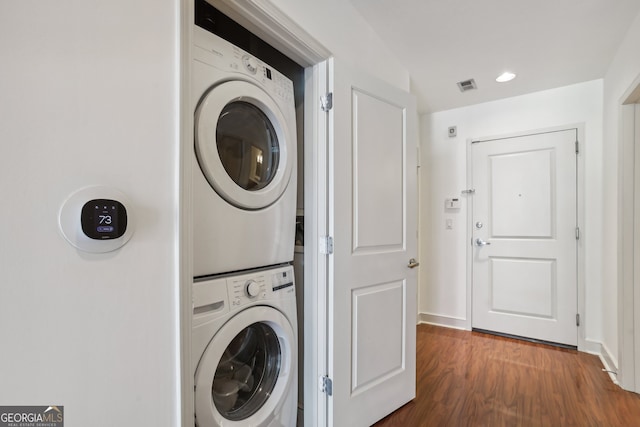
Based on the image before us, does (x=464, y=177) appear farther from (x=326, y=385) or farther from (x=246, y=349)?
(x=246, y=349)

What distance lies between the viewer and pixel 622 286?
203 centimetres

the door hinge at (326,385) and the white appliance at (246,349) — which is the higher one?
the white appliance at (246,349)

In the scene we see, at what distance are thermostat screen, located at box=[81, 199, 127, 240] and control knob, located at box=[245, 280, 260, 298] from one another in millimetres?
583

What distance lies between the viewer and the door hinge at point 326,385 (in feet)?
4.77

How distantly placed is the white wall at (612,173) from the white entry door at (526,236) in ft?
0.85

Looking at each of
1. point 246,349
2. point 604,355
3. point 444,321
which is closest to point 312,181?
point 246,349

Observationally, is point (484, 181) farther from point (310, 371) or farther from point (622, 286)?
point (310, 371)

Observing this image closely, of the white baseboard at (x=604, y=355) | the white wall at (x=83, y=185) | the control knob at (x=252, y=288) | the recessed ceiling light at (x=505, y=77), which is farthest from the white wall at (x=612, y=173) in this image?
the white wall at (x=83, y=185)

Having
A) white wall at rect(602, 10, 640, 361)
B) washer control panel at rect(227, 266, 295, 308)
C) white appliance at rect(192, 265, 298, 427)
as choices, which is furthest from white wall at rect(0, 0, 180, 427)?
white wall at rect(602, 10, 640, 361)

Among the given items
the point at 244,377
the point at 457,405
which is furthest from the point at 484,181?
the point at 244,377

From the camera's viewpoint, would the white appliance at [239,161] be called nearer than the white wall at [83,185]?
No

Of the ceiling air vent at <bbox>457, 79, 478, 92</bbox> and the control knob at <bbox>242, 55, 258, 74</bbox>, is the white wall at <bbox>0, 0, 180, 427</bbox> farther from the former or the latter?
the ceiling air vent at <bbox>457, 79, 478, 92</bbox>

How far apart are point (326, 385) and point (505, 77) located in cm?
280

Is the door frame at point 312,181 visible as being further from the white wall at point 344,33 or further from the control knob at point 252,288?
the control knob at point 252,288
